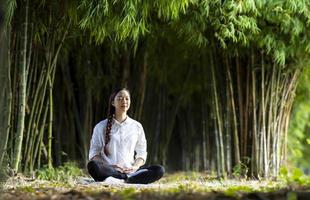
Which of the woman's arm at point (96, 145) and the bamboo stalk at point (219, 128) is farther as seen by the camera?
the bamboo stalk at point (219, 128)

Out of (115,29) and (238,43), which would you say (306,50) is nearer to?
(238,43)

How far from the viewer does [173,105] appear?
31.9 ft

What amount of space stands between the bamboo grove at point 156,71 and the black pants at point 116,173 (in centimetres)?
75

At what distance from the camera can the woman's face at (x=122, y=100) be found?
17.8 feet

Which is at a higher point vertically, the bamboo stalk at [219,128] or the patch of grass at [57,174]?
the bamboo stalk at [219,128]

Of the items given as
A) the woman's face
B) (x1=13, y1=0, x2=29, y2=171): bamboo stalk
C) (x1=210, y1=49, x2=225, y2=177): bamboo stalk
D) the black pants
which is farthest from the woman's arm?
(x1=210, y1=49, x2=225, y2=177): bamboo stalk

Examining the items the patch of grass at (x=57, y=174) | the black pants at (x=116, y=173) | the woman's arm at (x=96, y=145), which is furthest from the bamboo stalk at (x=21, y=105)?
the black pants at (x=116, y=173)

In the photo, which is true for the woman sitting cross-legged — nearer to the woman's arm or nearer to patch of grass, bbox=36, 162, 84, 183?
the woman's arm

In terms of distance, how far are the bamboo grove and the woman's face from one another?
2.03 feet

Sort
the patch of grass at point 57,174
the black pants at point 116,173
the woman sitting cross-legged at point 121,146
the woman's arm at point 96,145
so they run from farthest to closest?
1. the patch of grass at point 57,174
2. the woman's arm at point 96,145
3. the woman sitting cross-legged at point 121,146
4. the black pants at point 116,173

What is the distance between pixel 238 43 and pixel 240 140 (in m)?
1.17

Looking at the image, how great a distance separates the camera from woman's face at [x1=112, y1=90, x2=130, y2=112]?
17.8 feet

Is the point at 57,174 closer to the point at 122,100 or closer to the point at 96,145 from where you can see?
the point at 96,145

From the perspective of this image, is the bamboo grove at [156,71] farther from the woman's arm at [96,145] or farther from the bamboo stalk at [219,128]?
the woman's arm at [96,145]
